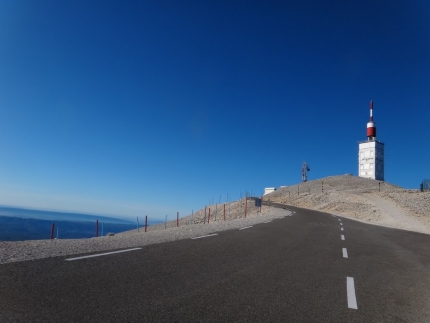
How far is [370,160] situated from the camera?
306 ft

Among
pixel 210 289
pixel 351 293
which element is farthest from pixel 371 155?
pixel 210 289

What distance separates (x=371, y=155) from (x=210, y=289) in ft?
318

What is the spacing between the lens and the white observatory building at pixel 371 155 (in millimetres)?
92125

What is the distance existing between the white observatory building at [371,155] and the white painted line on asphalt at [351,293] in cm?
9329

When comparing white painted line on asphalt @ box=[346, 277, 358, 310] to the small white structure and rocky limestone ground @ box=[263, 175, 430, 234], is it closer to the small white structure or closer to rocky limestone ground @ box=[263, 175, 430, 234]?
rocky limestone ground @ box=[263, 175, 430, 234]

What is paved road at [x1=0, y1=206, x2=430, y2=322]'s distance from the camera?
15.3 feet

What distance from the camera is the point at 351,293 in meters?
Result: 6.39

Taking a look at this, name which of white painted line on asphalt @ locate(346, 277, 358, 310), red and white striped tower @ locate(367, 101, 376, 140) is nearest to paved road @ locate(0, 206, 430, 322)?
white painted line on asphalt @ locate(346, 277, 358, 310)

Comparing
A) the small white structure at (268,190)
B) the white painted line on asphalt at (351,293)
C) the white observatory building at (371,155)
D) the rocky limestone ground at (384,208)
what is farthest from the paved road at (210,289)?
the small white structure at (268,190)

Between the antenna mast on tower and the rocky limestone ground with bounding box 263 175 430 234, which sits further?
the antenna mast on tower

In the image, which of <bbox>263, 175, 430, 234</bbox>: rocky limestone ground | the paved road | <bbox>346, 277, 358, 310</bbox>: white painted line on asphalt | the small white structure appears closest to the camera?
the paved road

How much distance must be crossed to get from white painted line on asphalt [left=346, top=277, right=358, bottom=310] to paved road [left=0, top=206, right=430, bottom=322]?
2cm

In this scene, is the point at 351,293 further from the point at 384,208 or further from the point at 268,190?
the point at 268,190

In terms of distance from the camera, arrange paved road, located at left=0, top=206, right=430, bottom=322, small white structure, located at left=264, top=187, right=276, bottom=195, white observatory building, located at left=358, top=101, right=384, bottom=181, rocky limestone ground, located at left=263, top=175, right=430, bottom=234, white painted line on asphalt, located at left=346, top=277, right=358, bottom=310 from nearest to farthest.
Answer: paved road, located at left=0, top=206, right=430, bottom=322
white painted line on asphalt, located at left=346, top=277, right=358, bottom=310
rocky limestone ground, located at left=263, top=175, right=430, bottom=234
white observatory building, located at left=358, top=101, right=384, bottom=181
small white structure, located at left=264, top=187, right=276, bottom=195
